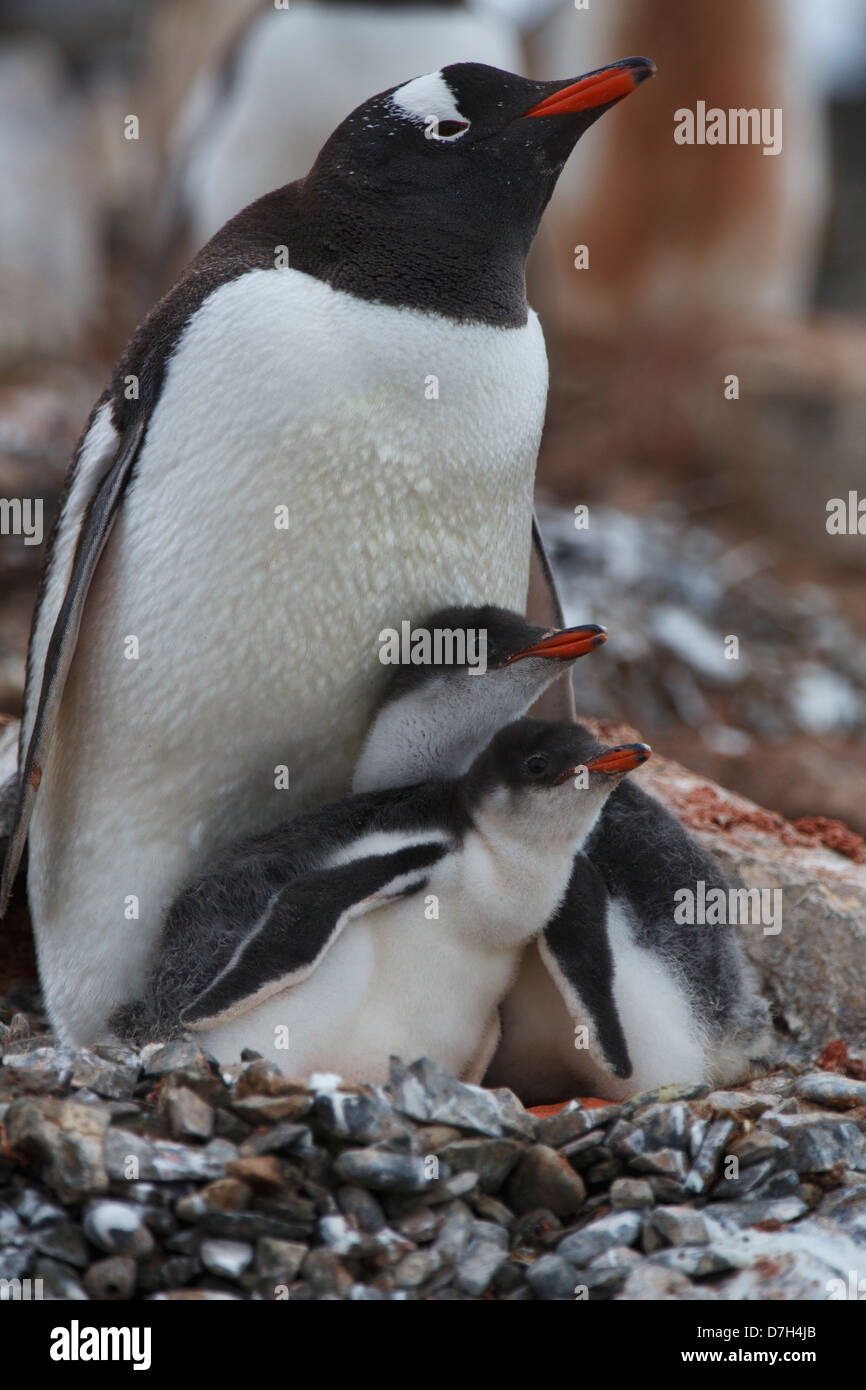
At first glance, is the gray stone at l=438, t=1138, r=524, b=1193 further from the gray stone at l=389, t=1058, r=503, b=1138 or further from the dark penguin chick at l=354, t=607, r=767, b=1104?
the dark penguin chick at l=354, t=607, r=767, b=1104

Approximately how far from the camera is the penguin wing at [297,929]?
2.02 meters

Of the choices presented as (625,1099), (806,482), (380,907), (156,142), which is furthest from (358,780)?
(156,142)

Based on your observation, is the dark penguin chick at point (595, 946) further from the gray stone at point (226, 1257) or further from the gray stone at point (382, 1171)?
the gray stone at point (226, 1257)

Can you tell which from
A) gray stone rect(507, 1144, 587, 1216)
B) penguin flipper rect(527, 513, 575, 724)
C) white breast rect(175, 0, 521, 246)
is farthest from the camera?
white breast rect(175, 0, 521, 246)

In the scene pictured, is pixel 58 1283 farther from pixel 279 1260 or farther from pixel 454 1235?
pixel 454 1235

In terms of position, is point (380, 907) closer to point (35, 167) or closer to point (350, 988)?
point (350, 988)

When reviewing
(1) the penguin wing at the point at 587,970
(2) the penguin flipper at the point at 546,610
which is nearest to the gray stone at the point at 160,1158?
(1) the penguin wing at the point at 587,970

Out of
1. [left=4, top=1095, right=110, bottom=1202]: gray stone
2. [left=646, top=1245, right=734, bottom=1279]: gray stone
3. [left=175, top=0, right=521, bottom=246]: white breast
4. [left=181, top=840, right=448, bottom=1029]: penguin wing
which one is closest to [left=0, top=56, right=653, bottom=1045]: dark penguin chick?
[left=181, top=840, right=448, bottom=1029]: penguin wing

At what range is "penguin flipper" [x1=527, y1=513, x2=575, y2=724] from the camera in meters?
2.65

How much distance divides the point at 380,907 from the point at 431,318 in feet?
2.44

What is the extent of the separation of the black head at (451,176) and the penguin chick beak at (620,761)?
0.61 metres

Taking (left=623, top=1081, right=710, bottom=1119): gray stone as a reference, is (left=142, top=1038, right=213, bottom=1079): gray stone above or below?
above

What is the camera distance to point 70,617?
87.4 inches

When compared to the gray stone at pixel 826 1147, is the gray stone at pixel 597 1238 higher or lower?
lower
